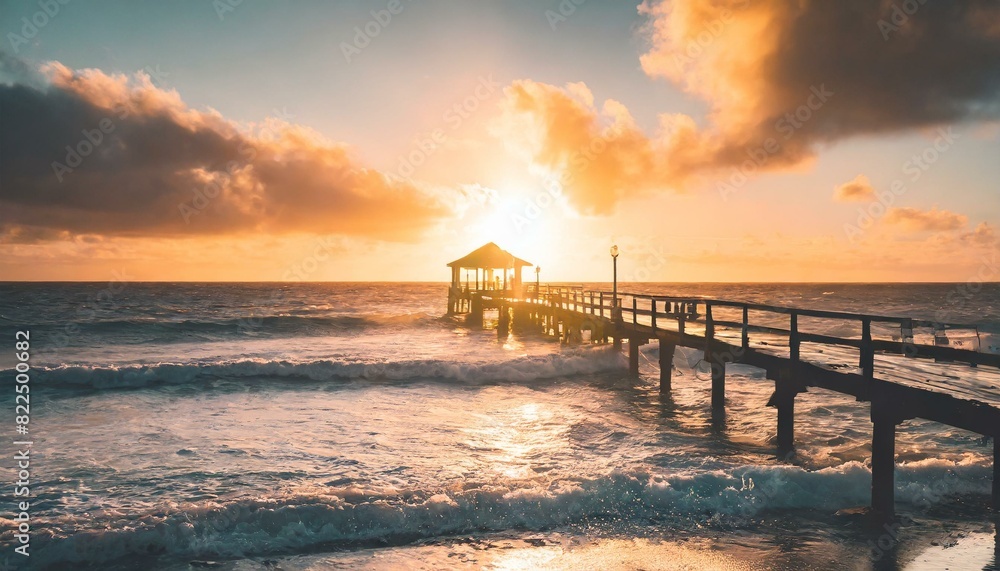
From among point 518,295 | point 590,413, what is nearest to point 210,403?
point 590,413

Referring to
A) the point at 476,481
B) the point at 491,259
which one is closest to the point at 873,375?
the point at 476,481

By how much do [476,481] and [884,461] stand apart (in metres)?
5.79

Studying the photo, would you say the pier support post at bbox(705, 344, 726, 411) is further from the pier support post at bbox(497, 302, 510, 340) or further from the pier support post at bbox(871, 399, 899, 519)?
the pier support post at bbox(497, 302, 510, 340)

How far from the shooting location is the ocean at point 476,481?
6562 millimetres

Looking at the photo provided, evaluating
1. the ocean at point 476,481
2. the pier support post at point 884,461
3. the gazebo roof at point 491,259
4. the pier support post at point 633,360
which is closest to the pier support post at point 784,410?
the ocean at point 476,481

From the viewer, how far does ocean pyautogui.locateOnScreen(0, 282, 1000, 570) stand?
21.5 ft

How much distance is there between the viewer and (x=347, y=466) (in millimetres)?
9688

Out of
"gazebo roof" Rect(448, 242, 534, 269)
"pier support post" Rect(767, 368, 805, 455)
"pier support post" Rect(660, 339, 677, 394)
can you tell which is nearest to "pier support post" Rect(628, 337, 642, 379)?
"pier support post" Rect(660, 339, 677, 394)

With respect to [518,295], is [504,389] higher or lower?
lower

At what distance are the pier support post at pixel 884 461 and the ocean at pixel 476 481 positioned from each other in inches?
Answer: 15.0

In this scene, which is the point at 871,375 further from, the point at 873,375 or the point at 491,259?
the point at 491,259

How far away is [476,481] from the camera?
28.2 ft

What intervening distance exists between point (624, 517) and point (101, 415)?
44.5 ft

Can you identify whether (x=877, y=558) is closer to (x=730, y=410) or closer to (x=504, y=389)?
(x=730, y=410)
